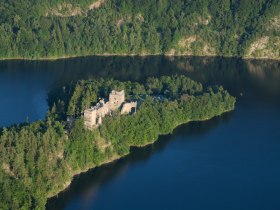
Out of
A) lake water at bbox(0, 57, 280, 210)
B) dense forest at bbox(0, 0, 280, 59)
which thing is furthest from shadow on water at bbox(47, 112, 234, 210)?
dense forest at bbox(0, 0, 280, 59)

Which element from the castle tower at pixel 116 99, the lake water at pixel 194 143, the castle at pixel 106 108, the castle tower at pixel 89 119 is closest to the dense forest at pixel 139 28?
the lake water at pixel 194 143

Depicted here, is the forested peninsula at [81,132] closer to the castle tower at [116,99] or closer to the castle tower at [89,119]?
the castle tower at [89,119]

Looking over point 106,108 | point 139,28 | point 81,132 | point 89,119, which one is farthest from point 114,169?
point 139,28

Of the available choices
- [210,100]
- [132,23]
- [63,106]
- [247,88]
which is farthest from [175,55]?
[63,106]

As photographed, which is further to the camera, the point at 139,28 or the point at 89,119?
the point at 139,28

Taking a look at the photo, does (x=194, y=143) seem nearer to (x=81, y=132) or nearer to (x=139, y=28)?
(x=81, y=132)

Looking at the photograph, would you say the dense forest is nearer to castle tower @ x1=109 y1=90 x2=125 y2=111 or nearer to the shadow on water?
castle tower @ x1=109 y1=90 x2=125 y2=111

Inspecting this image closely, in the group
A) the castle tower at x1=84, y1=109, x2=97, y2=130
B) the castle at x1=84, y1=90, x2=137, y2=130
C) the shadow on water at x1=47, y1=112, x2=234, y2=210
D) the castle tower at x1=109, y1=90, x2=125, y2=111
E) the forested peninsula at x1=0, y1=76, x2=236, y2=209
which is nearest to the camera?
the forested peninsula at x1=0, y1=76, x2=236, y2=209
